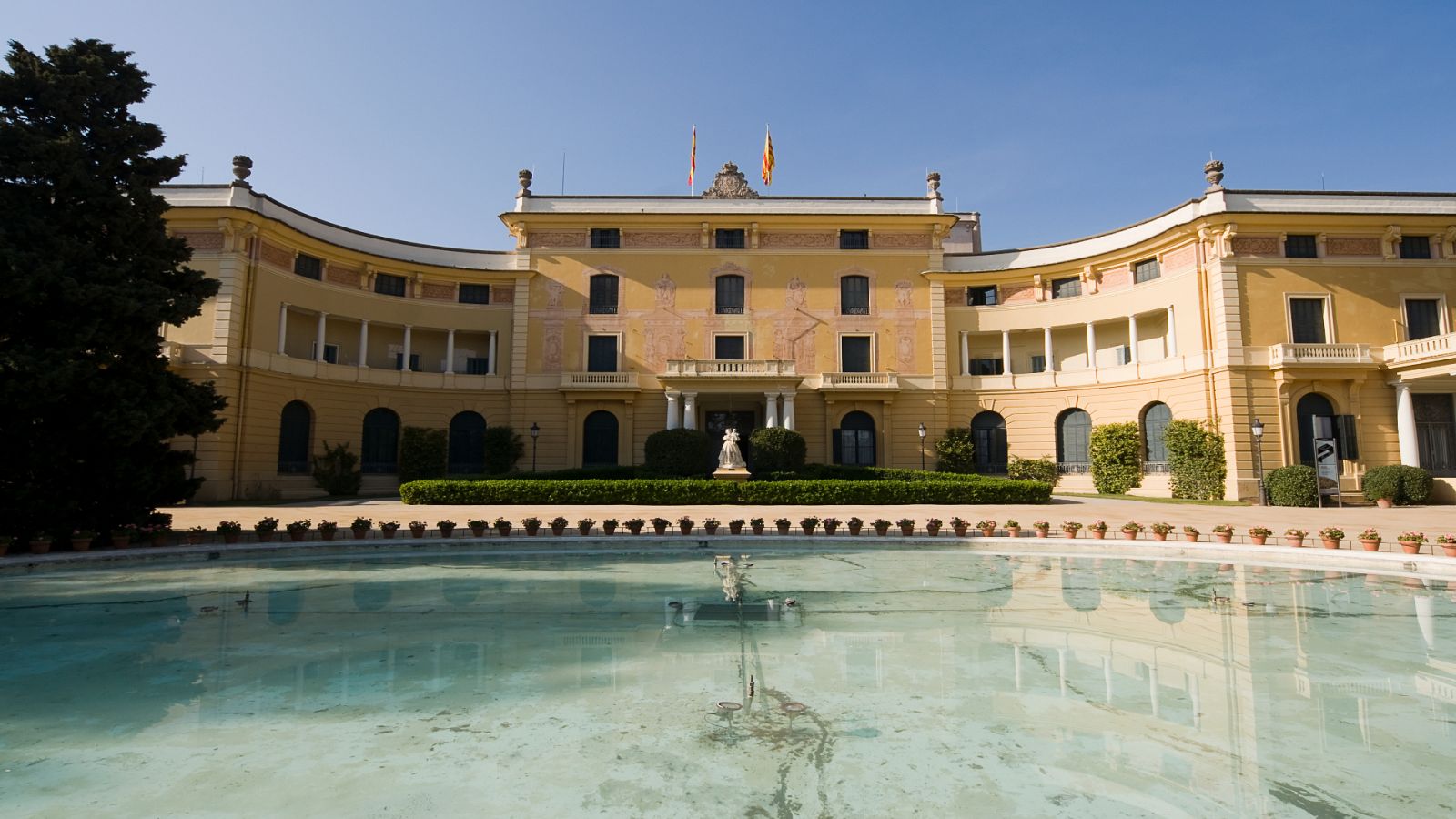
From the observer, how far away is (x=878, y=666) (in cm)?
611

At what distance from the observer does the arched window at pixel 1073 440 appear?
101 feet

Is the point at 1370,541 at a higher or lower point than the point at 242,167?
lower

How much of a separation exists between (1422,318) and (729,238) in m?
27.5

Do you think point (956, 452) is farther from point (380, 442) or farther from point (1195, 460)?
point (380, 442)

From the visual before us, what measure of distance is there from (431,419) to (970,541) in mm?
25541

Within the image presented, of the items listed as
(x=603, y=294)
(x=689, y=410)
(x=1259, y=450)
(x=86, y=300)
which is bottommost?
(x=1259, y=450)

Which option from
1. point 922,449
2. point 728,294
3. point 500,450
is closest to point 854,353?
point 922,449

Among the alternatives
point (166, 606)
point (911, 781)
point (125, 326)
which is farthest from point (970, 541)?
point (125, 326)

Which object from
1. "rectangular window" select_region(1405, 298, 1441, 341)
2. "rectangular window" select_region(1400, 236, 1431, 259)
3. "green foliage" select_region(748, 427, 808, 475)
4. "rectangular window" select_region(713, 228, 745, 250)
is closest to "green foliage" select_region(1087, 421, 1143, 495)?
"rectangular window" select_region(1405, 298, 1441, 341)

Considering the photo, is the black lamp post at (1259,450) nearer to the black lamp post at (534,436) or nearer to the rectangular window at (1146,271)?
the rectangular window at (1146,271)

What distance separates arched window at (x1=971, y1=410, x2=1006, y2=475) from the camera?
3253 centimetres

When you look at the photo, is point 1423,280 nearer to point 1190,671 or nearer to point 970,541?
point 970,541

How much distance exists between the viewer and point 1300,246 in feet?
89.5

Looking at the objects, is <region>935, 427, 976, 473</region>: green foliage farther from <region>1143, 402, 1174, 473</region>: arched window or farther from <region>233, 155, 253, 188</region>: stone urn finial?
<region>233, 155, 253, 188</region>: stone urn finial
